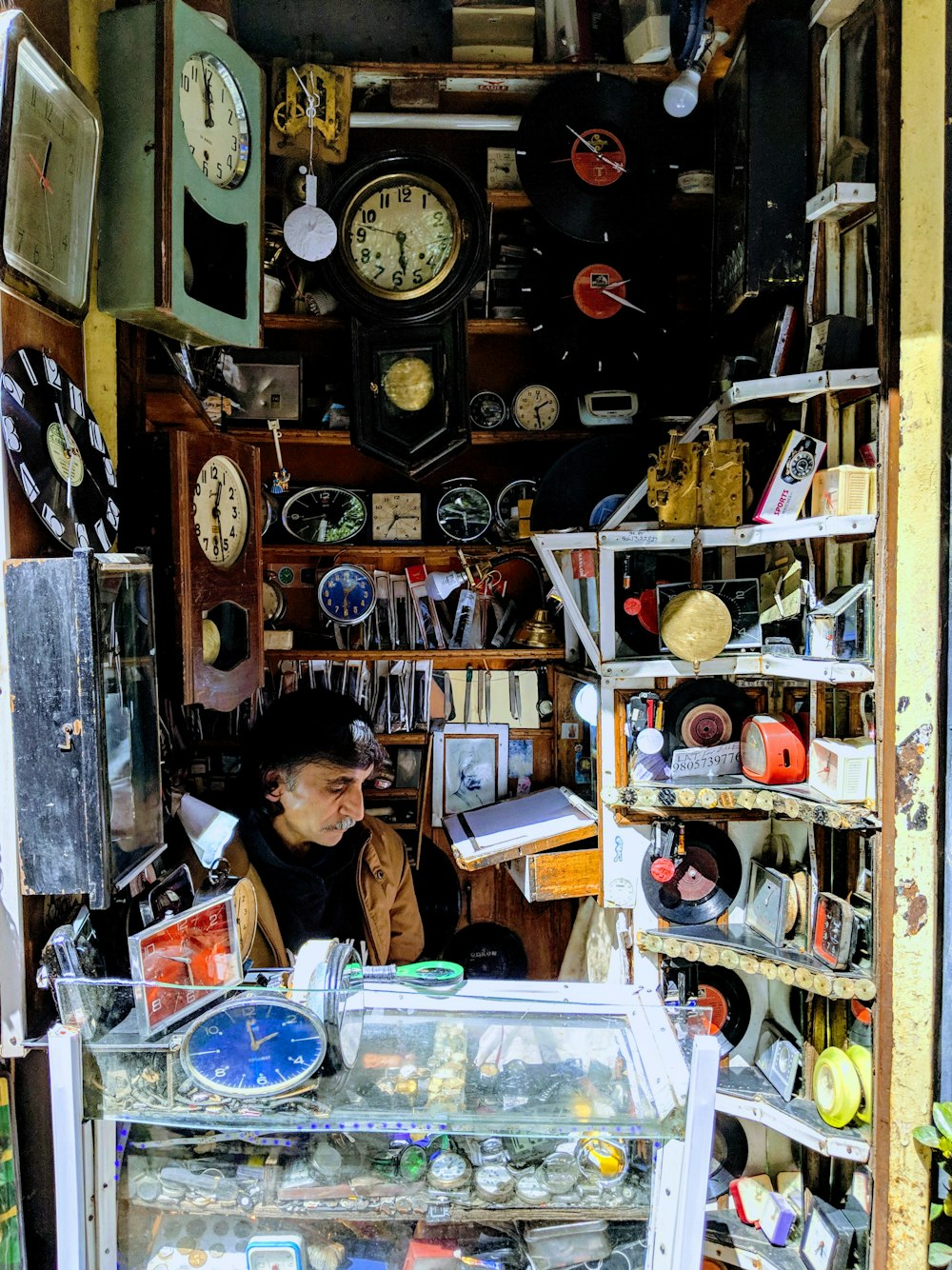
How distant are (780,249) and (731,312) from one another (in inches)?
12.2

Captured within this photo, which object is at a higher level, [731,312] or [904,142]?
[904,142]

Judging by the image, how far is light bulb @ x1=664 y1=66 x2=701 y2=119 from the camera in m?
3.20

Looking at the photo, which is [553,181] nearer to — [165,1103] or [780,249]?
[780,249]

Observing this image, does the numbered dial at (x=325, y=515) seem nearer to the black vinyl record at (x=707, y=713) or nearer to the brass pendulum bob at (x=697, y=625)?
the brass pendulum bob at (x=697, y=625)

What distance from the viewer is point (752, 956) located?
3010 millimetres

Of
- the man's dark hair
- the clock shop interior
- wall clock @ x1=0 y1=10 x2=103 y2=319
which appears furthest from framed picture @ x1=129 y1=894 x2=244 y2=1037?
wall clock @ x1=0 y1=10 x2=103 y2=319

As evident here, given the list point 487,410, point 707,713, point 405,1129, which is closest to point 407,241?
point 487,410

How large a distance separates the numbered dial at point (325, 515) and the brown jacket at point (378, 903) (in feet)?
3.93

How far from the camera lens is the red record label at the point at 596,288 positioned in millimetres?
A: 3602

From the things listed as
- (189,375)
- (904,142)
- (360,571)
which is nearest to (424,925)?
(360,571)

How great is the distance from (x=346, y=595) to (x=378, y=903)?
1271 mm

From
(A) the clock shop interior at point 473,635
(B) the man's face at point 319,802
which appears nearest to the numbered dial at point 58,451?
(A) the clock shop interior at point 473,635

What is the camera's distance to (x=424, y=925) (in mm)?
3943

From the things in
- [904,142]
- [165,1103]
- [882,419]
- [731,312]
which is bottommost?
[165,1103]
